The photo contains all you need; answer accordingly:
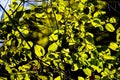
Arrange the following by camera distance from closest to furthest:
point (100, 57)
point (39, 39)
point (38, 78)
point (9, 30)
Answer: point (100, 57) < point (38, 78) < point (9, 30) < point (39, 39)

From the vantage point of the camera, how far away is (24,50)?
2.07m

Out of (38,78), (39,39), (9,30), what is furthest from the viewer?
(39,39)

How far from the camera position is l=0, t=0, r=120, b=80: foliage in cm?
193

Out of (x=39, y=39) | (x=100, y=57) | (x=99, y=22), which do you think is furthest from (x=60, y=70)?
(x=39, y=39)

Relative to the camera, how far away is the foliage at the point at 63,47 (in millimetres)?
1926

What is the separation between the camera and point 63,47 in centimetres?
224

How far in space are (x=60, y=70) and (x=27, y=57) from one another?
362 mm

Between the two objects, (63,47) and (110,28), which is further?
(63,47)

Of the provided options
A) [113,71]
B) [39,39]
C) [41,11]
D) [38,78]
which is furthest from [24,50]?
[39,39]

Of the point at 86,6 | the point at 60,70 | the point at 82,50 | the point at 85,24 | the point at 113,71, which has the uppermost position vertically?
the point at 86,6

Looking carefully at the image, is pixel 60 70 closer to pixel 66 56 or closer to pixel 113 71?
pixel 66 56

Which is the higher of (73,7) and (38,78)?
(73,7)

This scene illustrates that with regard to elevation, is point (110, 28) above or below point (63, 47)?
above

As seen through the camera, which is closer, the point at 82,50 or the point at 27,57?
the point at 82,50
